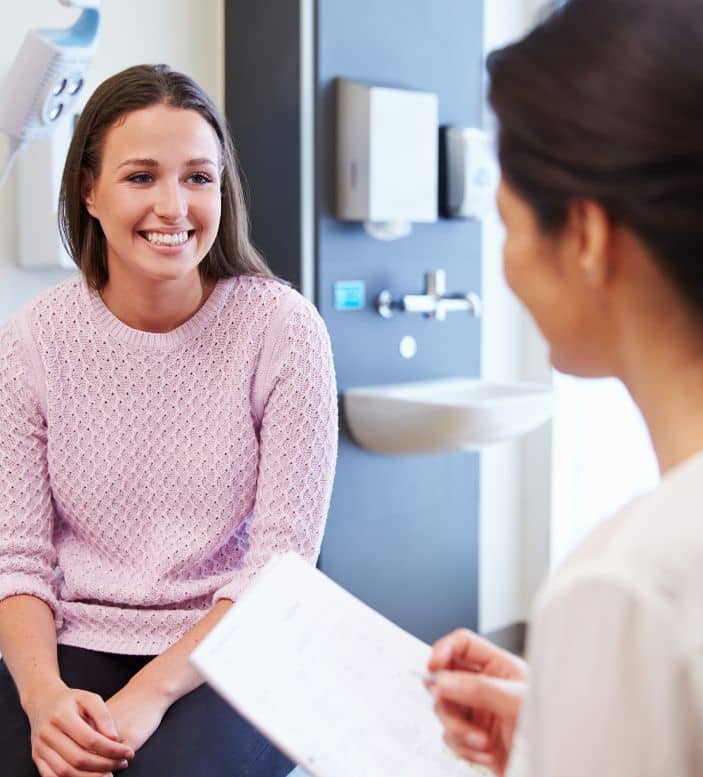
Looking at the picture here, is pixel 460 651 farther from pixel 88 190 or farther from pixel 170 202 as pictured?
pixel 88 190

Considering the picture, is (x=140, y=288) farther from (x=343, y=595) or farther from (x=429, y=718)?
(x=429, y=718)

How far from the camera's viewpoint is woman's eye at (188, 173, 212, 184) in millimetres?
1495

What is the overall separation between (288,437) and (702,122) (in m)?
0.93

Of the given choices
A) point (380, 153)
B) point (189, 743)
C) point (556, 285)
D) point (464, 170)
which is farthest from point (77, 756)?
point (464, 170)

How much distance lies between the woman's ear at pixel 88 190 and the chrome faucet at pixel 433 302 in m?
1.06

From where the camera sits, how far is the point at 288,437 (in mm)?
1453

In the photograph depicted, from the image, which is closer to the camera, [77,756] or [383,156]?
[77,756]

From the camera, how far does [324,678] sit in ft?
3.22

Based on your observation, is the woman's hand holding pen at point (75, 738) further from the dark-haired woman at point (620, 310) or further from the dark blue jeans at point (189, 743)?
the dark-haired woman at point (620, 310)

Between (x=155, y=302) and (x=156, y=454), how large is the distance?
8.1 inches

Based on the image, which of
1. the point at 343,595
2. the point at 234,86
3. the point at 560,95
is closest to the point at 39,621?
the point at 343,595

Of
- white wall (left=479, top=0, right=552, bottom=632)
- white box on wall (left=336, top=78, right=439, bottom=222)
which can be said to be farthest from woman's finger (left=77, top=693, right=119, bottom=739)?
white wall (left=479, top=0, right=552, bottom=632)

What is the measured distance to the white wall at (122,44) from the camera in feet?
6.80

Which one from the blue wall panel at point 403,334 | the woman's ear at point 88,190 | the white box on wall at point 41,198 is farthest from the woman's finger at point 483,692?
the blue wall panel at point 403,334
